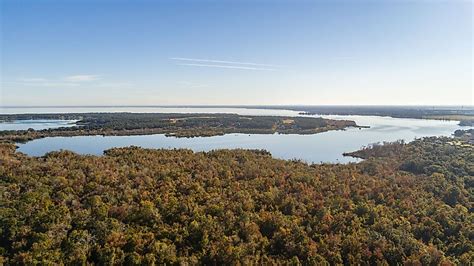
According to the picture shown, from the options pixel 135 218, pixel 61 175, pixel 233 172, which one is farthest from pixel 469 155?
pixel 61 175

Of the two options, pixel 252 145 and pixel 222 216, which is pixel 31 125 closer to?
pixel 252 145

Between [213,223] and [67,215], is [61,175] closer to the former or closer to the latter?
[67,215]

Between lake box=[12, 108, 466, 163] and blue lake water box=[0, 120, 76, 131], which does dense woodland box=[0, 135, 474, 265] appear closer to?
lake box=[12, 108, 466, 163]

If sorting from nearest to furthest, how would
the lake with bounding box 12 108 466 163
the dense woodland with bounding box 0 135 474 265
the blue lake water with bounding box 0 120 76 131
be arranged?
the dense woodland with bounding box 0 135 474 265 < the lake with bounding box 12 108 466 163 < the blue lake water with bounding box 0 120 76 131

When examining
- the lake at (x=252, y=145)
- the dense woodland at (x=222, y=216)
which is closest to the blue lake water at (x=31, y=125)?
the lake at (x=252, y=145)

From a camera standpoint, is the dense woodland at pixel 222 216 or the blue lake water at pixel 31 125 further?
the blue lake water at pixel 31 125

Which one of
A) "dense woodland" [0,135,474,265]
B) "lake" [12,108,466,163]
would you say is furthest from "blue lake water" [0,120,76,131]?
"dense woodland" [0,135,474,265]

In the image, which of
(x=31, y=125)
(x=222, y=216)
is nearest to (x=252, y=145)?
(x=222, y=216)

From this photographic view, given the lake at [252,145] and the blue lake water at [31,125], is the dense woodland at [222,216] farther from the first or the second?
the blue lake water at [31,125]
